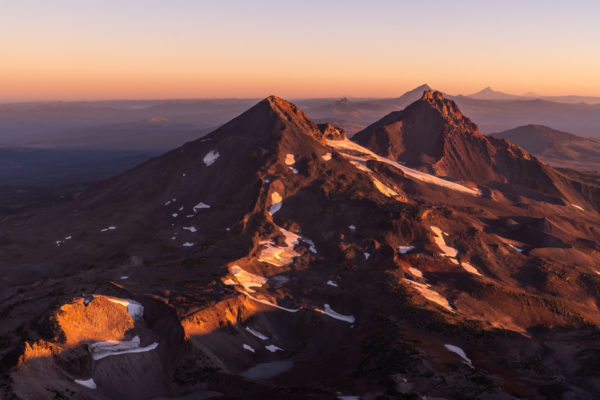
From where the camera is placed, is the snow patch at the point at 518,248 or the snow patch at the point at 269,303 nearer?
the snow patch at the point at 269,303

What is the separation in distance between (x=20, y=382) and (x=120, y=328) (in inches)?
604

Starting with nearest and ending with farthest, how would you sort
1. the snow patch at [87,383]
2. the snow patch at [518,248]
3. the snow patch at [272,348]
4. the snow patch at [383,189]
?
1. the snow patch at [87,383]
2. the snow patch at [272,348]
3. the snow patch at [518,248]
4. the snow patch at [383,189]

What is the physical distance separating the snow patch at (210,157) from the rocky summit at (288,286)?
51 cm

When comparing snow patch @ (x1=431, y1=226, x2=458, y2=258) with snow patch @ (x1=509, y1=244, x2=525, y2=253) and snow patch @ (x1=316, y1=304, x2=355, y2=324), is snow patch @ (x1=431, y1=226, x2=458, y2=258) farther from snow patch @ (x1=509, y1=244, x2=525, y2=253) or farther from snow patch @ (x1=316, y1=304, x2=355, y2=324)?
snow patch @ (x1=316, y1=304, x2=355, y2=324)

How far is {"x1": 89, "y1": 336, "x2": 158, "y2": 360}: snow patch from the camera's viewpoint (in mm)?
56969

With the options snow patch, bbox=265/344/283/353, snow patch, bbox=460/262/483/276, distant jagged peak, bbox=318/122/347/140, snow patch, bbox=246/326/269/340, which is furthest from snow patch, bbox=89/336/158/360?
distant jagged peak, bbox=318/122/347/140

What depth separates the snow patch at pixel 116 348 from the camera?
56969mm

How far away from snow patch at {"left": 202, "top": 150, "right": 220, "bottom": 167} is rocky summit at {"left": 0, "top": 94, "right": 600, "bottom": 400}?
0.51 m

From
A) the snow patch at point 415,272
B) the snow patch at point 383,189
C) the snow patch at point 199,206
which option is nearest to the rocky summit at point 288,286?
the snow patch at point 415,272

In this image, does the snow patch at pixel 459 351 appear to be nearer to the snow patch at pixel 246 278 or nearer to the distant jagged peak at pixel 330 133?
the snow patch at pixel 246 278

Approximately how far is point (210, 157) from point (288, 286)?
69.7m

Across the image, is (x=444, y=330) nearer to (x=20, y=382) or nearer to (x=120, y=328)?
(x=120, y=328)

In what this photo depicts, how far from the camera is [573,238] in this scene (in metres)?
134

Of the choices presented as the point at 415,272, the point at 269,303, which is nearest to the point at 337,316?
the point at 269,303
